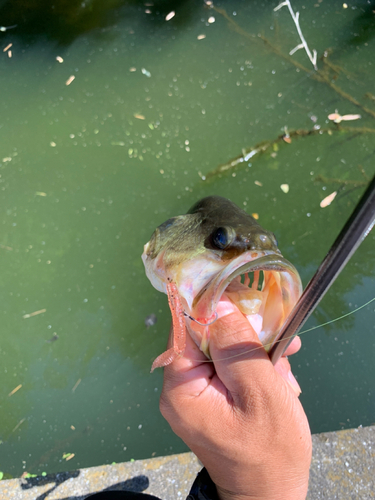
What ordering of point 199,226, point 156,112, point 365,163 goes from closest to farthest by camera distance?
point 199,226, point 365,163, point 156,112

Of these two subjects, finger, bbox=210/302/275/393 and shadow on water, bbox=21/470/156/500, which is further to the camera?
shadow on water, bbox=21/470/156/500

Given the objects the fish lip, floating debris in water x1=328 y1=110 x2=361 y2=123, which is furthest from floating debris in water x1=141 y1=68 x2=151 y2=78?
the fish lip

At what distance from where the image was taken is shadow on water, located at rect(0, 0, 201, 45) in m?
2.85

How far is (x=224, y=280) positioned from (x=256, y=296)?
0.58 feet

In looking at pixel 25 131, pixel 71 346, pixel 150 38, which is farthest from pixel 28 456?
pixel 150 38

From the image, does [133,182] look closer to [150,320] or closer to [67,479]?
[150,320]

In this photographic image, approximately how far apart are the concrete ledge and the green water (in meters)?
0.12

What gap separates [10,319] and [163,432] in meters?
1.23

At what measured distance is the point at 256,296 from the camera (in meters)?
1.11

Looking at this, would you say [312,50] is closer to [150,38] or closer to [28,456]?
[150,38]

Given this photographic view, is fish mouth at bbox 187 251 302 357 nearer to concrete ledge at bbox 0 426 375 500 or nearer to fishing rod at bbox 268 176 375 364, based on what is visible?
fishing rod at bbox 268 176 375 364

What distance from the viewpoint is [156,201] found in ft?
8.30

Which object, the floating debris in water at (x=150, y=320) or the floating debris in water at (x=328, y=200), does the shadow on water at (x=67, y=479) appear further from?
the floating debris in water at (x=328, y=200)

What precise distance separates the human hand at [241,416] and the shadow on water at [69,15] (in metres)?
2.74
